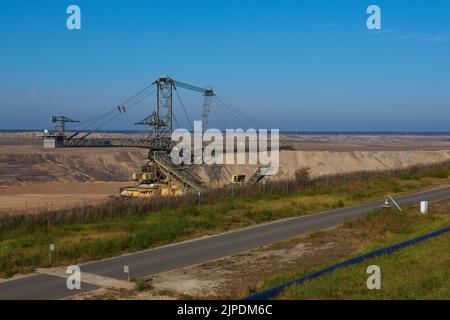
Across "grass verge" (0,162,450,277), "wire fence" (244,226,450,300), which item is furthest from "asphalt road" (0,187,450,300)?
"wire fence" (244,226,450,300)

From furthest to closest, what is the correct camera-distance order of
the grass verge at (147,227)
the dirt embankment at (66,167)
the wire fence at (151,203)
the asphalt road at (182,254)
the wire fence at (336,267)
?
the dirt embankment at (66,167)
the wire fence at (151,203)
the grass verge at (147,227)
the asphalt road at (182,254)
the wire fence at (336,267)

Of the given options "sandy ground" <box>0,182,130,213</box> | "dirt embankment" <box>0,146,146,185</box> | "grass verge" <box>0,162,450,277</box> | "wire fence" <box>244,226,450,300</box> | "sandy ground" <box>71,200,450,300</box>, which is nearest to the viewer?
"wire fence" <box>244,226,450,300</box>

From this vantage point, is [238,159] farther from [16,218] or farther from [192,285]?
[192,285]

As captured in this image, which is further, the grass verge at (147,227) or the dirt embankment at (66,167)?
the dirt embankment at (66,167)

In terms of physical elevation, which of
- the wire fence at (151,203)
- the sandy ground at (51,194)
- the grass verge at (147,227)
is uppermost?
the wire fence at (151,203)

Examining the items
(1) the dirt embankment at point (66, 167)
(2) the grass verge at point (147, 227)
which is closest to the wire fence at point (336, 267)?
(2) the grass verge at point (147, 227)

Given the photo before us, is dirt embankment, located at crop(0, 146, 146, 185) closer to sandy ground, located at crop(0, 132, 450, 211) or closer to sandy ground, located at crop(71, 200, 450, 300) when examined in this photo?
sandy ground, located at crop(0, 132, 450, 211)

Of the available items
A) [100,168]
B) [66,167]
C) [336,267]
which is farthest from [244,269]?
[100,168]

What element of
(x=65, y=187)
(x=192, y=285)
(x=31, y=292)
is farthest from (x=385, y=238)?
(x=65, y=187)

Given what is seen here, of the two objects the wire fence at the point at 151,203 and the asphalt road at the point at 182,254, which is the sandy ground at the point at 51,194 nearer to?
the wire fence at the point at 151,203

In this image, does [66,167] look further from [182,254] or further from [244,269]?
[244,269]
